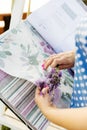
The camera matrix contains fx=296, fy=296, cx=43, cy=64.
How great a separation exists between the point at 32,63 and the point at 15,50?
0.06 meters

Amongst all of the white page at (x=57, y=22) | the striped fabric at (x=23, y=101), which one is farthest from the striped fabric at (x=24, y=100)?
the white page at (x=57, y=22)

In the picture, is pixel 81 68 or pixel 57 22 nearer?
pixel 81 68

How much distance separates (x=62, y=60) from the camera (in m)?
0.79

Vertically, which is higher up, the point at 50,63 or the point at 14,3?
the point at 14,3

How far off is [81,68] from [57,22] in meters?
0.22

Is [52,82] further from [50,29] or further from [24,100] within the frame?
[50,29]

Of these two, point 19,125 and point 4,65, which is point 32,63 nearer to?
point 4,65

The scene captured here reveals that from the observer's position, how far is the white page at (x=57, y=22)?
848 millimetres

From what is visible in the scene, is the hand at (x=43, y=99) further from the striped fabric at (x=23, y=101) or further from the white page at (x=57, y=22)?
the white page at (x=57, y=22)

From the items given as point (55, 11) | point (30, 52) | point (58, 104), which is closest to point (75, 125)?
point (58, 104)

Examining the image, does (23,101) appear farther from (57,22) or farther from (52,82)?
(57,22)

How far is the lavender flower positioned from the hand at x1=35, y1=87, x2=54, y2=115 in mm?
13

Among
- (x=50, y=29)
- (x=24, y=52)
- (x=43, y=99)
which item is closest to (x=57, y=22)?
(x=50, y=29)

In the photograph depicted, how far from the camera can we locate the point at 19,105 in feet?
2.32
